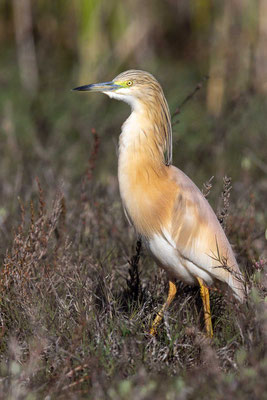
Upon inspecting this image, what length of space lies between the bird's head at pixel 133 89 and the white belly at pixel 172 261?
0.57m

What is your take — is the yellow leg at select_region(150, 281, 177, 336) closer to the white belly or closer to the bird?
the bird

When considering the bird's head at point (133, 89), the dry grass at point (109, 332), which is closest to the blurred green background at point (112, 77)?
the dry grass at point (109, 332)

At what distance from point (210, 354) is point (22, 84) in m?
5.66

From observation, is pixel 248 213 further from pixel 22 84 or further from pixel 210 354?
pixel 22 84

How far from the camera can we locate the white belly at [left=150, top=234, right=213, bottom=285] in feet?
9.48

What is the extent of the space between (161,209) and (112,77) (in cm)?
443

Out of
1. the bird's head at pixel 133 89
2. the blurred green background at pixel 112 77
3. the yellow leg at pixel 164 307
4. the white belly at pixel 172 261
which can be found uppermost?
the bird's head at pixel 133 89

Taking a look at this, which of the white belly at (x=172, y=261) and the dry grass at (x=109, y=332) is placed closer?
the dry grass at (x=109, y=332)

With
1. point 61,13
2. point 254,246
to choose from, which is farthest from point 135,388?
point 61,13

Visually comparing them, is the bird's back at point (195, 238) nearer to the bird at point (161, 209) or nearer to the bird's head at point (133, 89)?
the bird at point (161, 209)

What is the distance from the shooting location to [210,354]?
2232 mm

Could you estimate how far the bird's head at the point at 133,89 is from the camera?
2.97m

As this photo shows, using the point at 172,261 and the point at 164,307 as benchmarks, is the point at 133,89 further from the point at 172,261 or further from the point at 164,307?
the point at 164,307

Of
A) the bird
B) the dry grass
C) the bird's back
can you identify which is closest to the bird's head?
the bird
